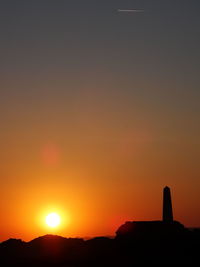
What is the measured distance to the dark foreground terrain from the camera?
55344 millimetres

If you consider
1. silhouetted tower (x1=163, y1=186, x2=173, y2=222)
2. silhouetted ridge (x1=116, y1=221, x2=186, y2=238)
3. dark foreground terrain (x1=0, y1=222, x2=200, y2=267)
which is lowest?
dark foreground terrain (x1=0, y1=222, x2=200, y2=267)

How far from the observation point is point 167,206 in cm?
6519

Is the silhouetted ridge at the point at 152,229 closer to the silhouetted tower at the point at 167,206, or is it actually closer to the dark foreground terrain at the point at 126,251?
the dark foreground terrain at the point at 126,251

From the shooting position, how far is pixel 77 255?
205ft

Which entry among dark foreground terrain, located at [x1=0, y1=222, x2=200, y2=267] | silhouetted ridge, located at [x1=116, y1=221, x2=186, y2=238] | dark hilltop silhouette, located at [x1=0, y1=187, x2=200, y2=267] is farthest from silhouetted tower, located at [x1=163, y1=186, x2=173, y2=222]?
dark foreground terrain, located at [x1=0, y1=222, x2=200, y2=267]

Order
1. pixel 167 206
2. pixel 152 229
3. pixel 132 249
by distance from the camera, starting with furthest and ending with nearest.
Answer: pixel 167 206, pixel 152 229, pixel 132 249

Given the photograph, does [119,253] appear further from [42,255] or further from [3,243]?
[3,243]

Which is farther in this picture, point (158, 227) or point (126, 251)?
point (158, 227)

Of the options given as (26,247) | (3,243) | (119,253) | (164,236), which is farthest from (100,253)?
(3,243)

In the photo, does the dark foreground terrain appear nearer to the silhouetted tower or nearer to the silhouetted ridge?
the silhouetted ridge

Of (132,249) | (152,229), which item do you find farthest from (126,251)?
(152,229)

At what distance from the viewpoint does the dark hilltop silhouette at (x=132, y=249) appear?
5544cm

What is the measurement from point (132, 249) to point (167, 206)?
7513 mm

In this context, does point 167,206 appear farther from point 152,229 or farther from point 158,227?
point 152,229
